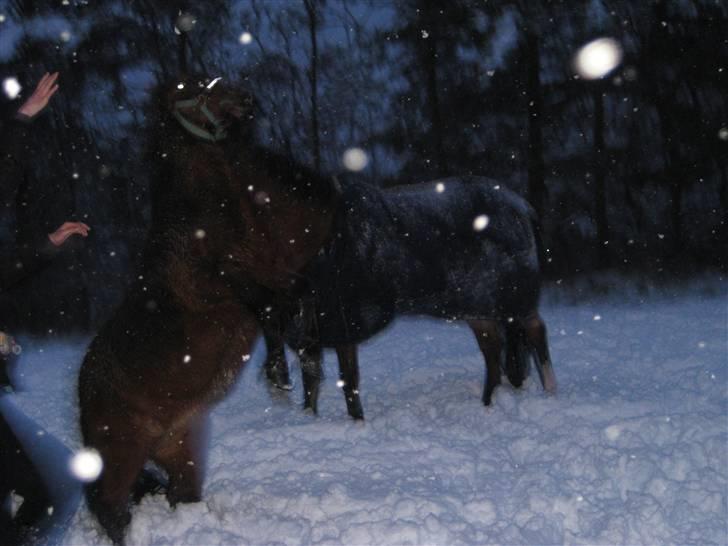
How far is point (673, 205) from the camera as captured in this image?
12.5 m

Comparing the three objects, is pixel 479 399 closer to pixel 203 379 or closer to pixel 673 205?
pixel 203 379

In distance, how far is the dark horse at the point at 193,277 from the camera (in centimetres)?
264

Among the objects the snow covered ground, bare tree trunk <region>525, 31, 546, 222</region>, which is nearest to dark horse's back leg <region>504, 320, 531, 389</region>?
the snow covered ground

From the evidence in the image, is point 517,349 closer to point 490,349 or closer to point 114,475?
point 490,349

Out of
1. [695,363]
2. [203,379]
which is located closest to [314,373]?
[203,379]

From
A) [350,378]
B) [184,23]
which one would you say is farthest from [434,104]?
[350,378]

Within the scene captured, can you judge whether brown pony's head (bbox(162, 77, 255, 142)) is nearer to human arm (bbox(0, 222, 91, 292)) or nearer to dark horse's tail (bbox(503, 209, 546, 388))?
human arm (bbox(0, 222, 91, 292))

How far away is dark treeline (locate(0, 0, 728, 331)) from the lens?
12.3 meters

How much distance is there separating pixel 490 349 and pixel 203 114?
13.2 feet

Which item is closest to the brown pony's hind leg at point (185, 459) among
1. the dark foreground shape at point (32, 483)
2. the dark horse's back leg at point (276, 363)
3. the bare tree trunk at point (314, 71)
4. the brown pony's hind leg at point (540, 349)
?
the dark foreground shape at point (32, 483)

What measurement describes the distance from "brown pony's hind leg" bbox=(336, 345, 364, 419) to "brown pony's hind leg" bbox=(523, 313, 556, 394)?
1.55 m

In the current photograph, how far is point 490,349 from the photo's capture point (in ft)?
19.8

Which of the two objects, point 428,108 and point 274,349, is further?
point 428,108

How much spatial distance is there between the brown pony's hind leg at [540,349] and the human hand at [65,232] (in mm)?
3910
